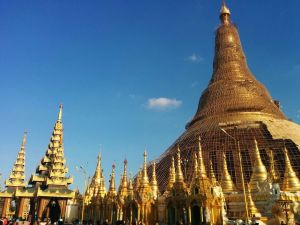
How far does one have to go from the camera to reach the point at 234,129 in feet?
159

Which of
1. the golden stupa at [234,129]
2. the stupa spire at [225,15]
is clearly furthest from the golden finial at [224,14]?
the golden stupa at [234,129]

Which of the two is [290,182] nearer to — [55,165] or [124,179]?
[124,179]

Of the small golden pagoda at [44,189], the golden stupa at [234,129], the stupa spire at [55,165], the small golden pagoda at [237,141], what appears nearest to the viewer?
the small golden pagoda at [237,141]

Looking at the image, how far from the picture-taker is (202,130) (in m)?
52.8

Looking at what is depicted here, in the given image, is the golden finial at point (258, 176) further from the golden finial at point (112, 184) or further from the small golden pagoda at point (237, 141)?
the golden finial at point (112, 184)

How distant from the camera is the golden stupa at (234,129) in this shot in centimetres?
4228

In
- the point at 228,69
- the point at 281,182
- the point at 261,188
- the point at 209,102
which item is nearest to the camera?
the point at 261,188

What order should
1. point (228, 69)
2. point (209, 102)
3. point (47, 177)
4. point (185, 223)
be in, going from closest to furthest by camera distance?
point (185, 223) < point (47, 177) < point (209, 102) < point (228, 69)

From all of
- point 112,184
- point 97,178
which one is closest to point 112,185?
point 112,184

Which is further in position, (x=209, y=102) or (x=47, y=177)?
(x=209, y=102)

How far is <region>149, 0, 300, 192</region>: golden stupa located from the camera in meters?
42.3

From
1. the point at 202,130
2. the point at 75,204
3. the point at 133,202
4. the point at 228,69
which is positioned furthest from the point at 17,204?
the point at 228,69

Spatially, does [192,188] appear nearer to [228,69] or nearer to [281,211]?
[281,211]

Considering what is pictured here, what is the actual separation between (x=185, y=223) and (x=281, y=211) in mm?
9110
